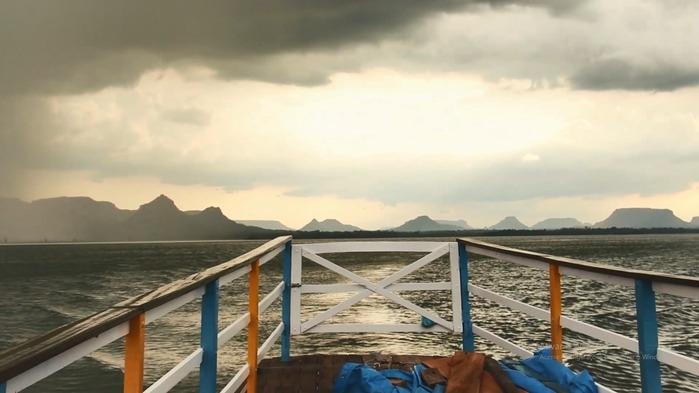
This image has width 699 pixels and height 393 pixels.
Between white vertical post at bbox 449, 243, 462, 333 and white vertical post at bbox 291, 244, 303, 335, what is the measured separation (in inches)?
63.1

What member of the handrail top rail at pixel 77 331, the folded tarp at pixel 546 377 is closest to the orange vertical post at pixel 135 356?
the handrail top rail at pixel 77 331

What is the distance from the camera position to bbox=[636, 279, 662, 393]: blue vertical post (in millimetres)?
2793

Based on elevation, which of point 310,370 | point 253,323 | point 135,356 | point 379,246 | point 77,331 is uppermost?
point 379,246

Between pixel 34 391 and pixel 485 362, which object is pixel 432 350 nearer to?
pixel 34 391

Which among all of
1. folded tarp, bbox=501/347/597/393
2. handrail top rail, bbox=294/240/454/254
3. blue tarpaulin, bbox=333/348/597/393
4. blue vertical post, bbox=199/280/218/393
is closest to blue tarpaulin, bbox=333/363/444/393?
blue tarpaulin, bbox=333/348/597/393

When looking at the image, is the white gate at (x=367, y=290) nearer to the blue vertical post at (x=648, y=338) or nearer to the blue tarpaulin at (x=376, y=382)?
the blue tarpaulin at (x=376, y=382)

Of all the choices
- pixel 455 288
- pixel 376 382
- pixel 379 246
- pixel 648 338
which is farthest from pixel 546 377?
pixel 379 246

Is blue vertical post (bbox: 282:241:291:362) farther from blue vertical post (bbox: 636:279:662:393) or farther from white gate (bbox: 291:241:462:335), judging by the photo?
blue vertical post (bbox: 636:279:662:393)

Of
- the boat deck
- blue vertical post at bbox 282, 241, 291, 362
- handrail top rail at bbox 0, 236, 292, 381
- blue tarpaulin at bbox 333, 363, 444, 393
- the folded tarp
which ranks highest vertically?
handrail top rail at bbox 0, 236, 292, 381

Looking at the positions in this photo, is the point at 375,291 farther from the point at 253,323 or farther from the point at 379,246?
the point at 253,323

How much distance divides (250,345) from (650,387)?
2.64 meters

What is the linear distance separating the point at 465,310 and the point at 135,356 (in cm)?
412

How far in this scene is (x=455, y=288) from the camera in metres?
5.56

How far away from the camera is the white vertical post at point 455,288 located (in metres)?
5.51
